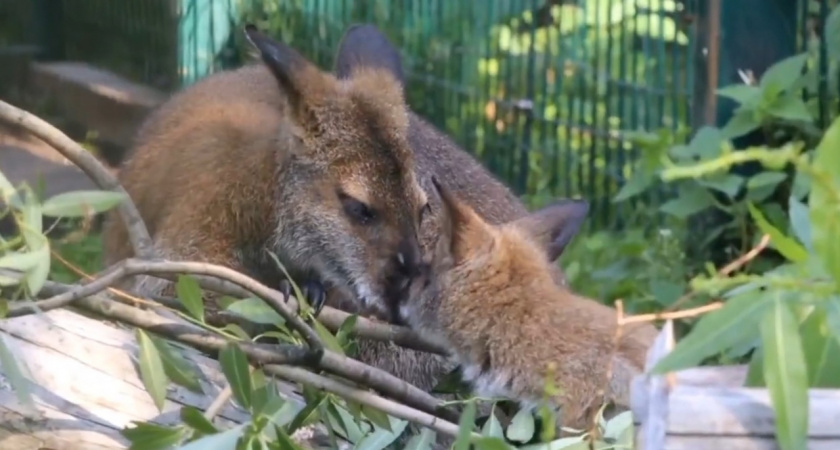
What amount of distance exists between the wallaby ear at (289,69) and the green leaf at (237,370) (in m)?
1.41

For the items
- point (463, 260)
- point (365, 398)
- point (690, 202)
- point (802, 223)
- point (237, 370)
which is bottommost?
point (690, 202)

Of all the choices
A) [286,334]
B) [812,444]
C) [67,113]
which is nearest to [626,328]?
[286,334]

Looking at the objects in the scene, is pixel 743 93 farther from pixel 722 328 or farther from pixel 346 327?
pixel 722 328

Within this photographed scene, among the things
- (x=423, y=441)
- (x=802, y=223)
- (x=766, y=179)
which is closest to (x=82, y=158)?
(x=423, y=441)

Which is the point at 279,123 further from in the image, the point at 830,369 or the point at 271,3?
the point at 271,3

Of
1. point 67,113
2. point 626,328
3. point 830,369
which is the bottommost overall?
point 67,113

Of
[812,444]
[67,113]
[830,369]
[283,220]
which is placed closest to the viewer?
[812,444]

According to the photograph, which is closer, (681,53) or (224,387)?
(224,387)

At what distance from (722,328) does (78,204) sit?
1225mm

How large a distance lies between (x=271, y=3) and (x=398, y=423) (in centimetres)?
490

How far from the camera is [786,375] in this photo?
141 cm

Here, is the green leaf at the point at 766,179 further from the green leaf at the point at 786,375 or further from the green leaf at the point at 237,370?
the green leaf at the point at 786,375

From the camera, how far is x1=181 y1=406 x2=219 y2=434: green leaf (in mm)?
2164

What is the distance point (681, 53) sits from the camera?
17.3ft
